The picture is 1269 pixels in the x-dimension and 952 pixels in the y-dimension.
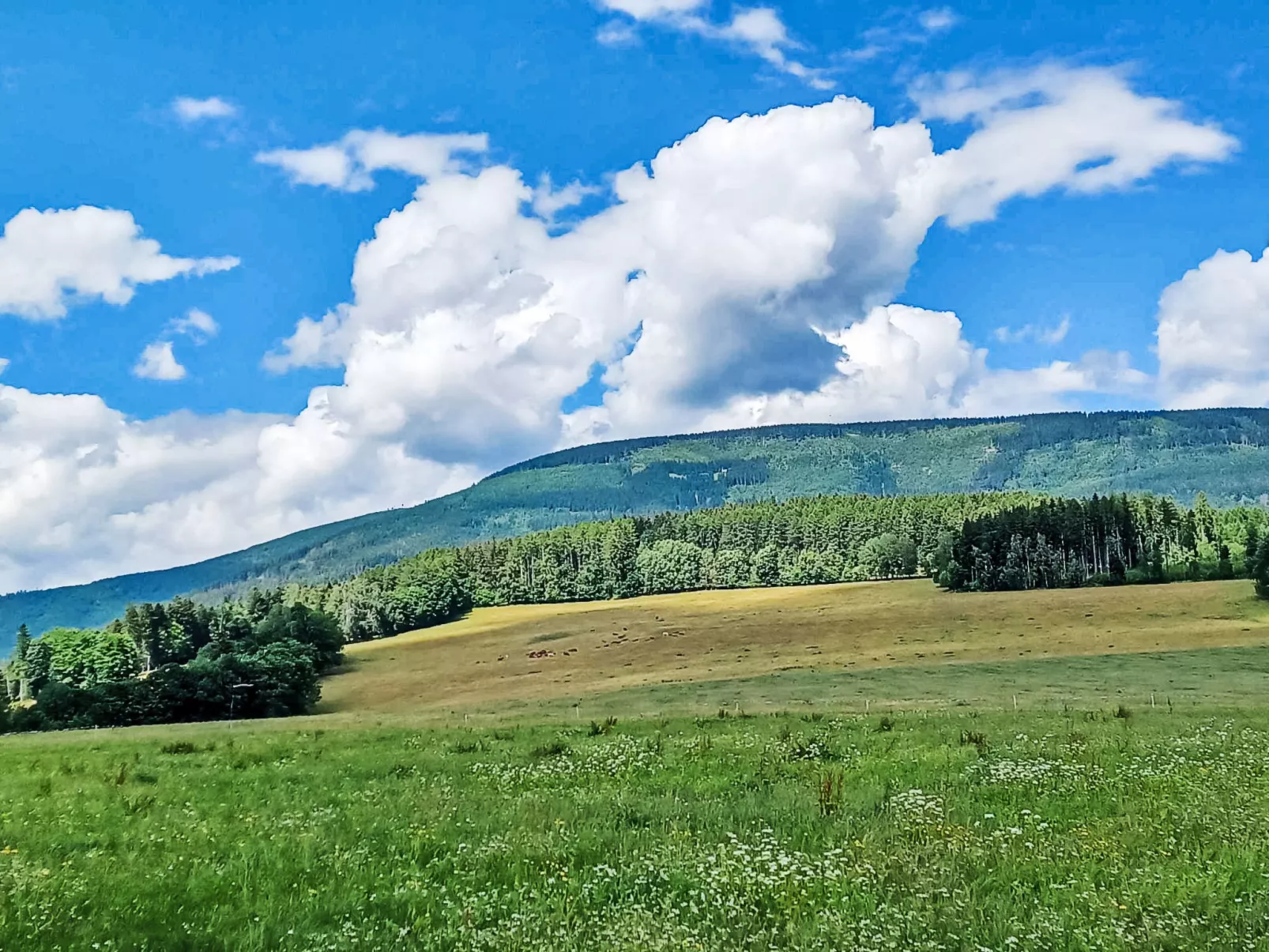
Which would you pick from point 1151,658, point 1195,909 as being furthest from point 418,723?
point 1151,658

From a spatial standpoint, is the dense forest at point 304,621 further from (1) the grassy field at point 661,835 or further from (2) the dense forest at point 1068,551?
(1) the grassy field at point 661,835

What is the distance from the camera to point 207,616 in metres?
157

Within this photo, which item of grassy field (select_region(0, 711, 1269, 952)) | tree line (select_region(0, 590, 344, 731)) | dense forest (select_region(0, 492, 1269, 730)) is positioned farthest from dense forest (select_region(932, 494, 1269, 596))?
grassy field (select_region(0, 711, 1269, 952))

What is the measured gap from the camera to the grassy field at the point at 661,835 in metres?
9.38

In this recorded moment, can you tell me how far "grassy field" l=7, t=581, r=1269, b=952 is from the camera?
9375mm

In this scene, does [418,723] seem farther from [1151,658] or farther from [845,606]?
[845,606]

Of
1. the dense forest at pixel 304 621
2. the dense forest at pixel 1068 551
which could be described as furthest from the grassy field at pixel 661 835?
the dense forest at pixel 1068 551

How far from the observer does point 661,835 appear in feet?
42.7

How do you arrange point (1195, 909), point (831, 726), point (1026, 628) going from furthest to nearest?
point (1026, 628) < point (831, 726) < point (1195, 909)

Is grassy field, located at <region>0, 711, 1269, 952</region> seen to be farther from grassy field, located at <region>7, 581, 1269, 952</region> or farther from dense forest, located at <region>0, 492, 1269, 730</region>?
dense forest, located at <region>0, 492, 1269, 730</region>

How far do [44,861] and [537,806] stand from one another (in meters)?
7.04

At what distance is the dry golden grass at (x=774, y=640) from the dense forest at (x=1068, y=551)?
38.2 ft

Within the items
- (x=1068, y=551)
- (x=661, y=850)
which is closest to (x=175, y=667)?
(x=661, y=850)

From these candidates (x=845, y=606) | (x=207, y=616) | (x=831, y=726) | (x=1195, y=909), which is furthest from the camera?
(x=207, y=616)
